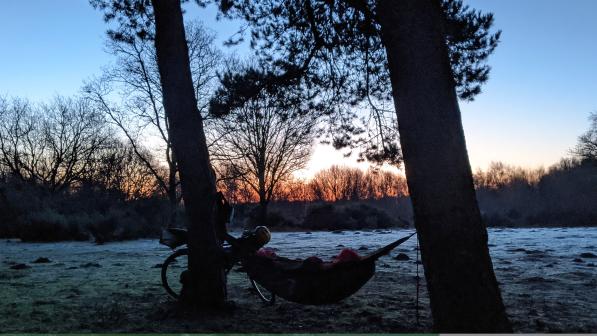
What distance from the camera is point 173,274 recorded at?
244 inches

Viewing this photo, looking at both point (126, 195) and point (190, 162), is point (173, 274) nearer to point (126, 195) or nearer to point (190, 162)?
point (190, 162)

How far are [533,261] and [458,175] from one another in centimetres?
600

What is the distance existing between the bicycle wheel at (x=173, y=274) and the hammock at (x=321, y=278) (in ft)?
3.04

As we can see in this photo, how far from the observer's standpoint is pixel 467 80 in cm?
560

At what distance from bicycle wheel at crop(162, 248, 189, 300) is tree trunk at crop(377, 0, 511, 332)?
88.6 inches

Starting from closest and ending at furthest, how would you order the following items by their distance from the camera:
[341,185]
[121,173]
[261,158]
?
[261,158] → [121,173] → [341,185]

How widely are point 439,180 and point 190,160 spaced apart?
2168mm

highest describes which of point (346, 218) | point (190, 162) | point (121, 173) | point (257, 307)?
point (121, 173)

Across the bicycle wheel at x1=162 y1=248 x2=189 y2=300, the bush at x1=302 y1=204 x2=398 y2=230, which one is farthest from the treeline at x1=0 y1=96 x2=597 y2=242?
A: the bicycle wheel at x1=162 y1=248 x2=189 y2=300

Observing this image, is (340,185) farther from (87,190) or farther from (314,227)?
(87,190)

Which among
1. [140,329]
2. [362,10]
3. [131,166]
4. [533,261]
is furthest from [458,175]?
[131,166]

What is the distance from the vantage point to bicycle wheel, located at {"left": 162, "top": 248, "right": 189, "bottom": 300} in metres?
4.24

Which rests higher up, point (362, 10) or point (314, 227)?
point (362, 10)

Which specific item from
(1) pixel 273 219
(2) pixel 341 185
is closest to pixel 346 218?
(1) pixel 273 219
